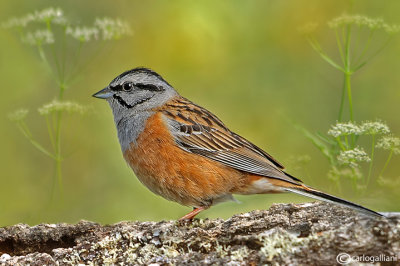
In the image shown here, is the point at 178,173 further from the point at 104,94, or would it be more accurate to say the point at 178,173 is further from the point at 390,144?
the point at 390,144

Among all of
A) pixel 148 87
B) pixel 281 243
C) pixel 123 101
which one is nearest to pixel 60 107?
pixel 123 101

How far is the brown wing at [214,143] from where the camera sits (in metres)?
5.66

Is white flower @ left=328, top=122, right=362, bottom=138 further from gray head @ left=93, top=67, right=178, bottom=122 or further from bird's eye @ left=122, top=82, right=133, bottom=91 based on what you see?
bird's eye @ left=122, top=82, right=133, bottom=91

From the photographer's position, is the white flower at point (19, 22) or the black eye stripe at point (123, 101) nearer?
the black eye stripe at point (123, 101)

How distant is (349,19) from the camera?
614 cm

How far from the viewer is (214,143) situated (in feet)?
19.4

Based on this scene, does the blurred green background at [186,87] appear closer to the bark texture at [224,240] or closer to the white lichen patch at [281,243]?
the bark texture at [224,240]

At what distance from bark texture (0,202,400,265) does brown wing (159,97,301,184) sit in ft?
1.97

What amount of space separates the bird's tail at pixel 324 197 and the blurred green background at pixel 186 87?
35.1 inches

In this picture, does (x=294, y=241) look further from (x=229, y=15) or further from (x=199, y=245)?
(x=229, y=15)

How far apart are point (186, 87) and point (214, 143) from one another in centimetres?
207

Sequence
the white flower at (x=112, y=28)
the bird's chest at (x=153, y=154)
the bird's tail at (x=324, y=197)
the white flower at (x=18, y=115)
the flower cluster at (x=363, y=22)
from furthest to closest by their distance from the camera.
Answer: the white flower at (x=112, y=28) → the white flower at (x=18, y=115) → the flower cluster at (x=363, y=22) → the bird's chest at (x=153, y=154) → the bird's tail at (x=324, y=197)

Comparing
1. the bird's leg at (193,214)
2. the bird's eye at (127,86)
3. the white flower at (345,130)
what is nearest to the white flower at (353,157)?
the white flower at (345,130)

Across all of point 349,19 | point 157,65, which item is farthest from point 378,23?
point 157,65
